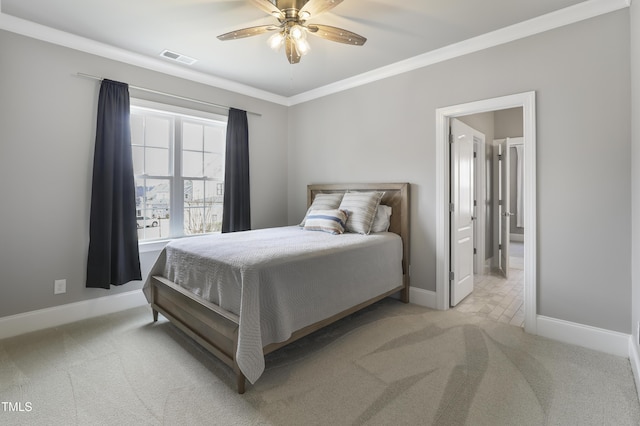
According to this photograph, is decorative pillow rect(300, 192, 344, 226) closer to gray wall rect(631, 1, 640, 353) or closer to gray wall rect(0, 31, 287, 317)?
gray wall rect(0, 31, 287, 317)

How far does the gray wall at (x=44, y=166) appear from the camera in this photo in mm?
2541

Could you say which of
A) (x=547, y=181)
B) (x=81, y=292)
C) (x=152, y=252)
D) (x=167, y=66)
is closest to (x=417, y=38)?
(x=547, y=181)

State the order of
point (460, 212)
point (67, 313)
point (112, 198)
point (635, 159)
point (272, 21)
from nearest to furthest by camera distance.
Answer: point (635, 159) < point (272, 21) < point (67, 313) < point (112, 198) < point (460, 212)

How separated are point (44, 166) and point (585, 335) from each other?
470cm

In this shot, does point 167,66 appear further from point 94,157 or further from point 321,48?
point 321,48

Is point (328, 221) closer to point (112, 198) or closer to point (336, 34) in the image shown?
point (336, 34)

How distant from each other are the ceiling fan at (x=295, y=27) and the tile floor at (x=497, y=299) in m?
2.76

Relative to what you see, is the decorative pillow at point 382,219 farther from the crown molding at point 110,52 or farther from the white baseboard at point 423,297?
the crown molding at point 110,52

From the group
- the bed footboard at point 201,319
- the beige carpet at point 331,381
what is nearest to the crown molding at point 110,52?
the bed footboard at point 201,319

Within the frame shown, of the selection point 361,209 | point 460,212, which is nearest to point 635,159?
point 460,212

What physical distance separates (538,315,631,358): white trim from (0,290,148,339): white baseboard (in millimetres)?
3864

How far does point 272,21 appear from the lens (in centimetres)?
257

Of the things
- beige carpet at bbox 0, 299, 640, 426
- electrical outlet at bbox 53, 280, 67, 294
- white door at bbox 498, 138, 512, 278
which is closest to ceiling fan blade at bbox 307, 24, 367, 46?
beige carpet at bbox 0, 299, 640, 426

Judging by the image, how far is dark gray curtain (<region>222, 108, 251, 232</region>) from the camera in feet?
12.8
